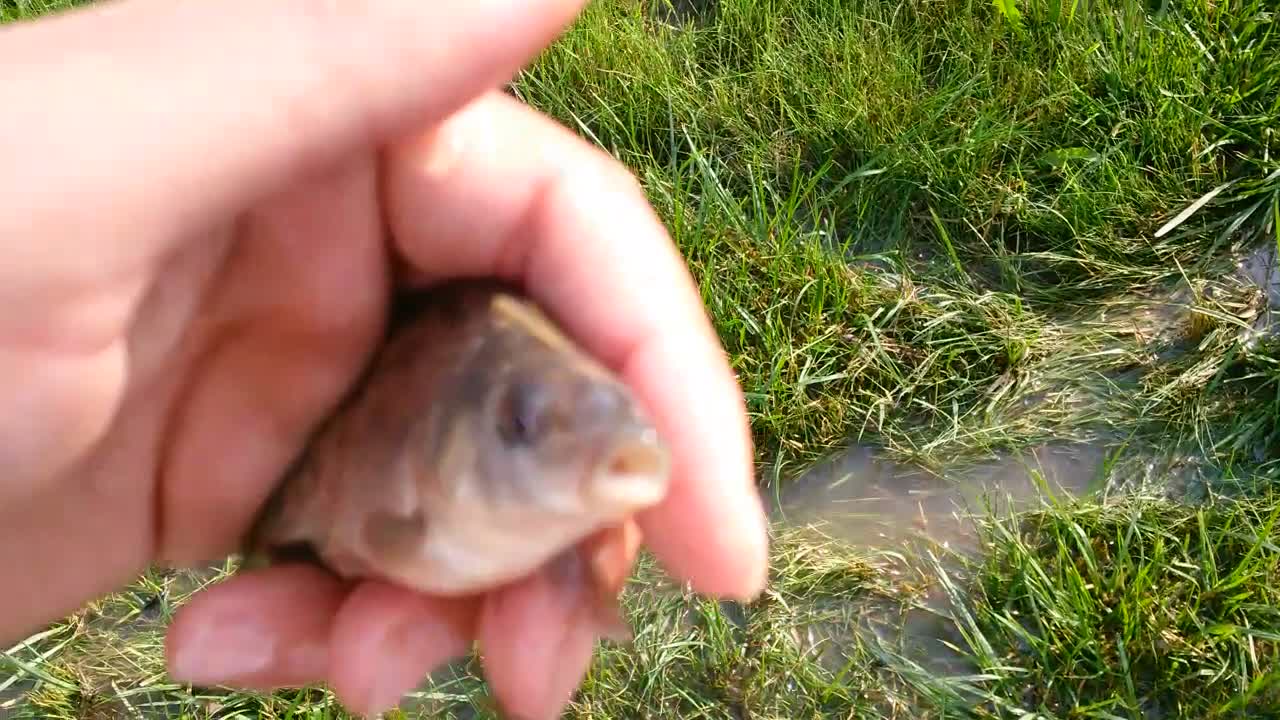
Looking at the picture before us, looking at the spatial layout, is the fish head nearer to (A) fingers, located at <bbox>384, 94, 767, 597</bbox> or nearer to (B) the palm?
(A) fingers, located at <bbox>384, 94, 767, 597</bbox>

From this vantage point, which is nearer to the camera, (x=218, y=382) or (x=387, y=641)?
(x=387, y=641)

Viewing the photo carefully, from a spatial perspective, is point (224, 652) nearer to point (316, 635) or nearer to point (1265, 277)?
point (316, 635)

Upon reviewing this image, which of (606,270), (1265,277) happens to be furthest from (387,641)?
(1265,277)

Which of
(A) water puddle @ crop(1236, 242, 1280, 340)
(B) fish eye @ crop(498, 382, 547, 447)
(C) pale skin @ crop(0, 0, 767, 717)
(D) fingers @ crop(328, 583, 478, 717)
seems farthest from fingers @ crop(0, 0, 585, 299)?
(A) water puddle @ crop(1236, 242, 1280, 340)

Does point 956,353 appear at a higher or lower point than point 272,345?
lower

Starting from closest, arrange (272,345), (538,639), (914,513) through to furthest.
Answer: (538,639), (272,345), (914,513)

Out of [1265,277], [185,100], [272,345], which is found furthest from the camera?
[1265,277]

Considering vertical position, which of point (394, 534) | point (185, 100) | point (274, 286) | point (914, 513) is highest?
point (185, 100)
